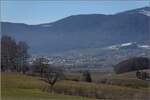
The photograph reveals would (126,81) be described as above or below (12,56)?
below

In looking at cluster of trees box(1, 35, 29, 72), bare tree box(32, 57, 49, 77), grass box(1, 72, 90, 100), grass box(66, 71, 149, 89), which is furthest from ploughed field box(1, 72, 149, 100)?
grass box(66, 71, 149, 89)

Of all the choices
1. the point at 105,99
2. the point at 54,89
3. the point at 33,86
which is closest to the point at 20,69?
the point at 33,86

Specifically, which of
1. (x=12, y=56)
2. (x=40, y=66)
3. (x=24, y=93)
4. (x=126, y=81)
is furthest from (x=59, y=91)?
(x=126, y=81)

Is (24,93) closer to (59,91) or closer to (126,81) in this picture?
(59,91)

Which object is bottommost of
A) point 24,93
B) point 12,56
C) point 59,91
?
point 59,91

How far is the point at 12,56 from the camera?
259 ft

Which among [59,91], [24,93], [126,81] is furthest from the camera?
[126,81]

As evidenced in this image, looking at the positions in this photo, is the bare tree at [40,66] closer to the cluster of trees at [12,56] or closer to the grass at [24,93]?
the cluster of trees at [12,56]

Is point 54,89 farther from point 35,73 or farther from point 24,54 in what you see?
point 24,54

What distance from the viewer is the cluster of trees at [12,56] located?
75.9 meters

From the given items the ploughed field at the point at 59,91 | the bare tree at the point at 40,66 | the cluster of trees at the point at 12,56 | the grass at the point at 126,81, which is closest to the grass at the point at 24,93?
the ploughed field at the point at 59,91

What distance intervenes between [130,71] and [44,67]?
4978cm

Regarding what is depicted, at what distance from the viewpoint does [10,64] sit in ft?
253

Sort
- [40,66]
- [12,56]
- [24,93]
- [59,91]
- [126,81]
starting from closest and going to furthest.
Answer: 1. [24,93]
2. [59,91]
3. [40,66]
4. [12,56]
5. [126,81]
